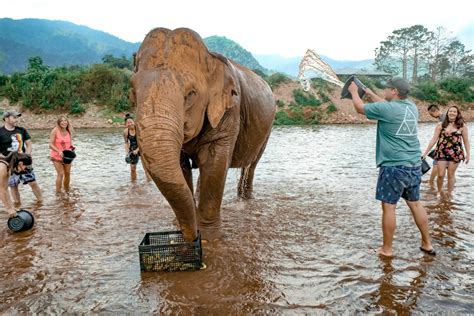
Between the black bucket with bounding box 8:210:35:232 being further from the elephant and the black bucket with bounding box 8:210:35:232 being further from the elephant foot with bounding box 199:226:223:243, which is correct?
the elephant foot with bounding box 199:226:223:243

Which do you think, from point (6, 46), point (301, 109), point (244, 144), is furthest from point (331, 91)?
point (6, 46)

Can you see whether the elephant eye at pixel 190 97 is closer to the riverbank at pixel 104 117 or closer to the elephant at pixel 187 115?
the elephant at pixel 187 115

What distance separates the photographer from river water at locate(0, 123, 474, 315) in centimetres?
348

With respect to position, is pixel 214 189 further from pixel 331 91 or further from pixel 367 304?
pixel 331 91

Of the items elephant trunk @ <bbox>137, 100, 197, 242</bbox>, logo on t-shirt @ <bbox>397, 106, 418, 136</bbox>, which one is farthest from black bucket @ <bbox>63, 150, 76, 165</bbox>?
logo on t-shirt @ <bbox>397, 106, 418, 136</bbox>

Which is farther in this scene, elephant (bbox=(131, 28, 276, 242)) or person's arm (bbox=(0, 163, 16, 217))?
person's arm (bbox=(0, 163, 16, 217))

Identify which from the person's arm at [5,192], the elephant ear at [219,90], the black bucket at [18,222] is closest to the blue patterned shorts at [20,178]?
the person's arm at [5,192]

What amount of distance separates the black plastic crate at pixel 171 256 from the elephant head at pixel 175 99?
165 millimetres

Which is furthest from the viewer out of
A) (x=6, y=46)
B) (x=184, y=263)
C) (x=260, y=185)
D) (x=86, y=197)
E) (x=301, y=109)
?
(x=6, y=46)

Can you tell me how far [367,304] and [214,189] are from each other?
209cm

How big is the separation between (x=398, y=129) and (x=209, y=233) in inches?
101

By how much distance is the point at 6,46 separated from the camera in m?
163

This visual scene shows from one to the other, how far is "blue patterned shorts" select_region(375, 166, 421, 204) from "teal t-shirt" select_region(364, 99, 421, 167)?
0.21ft

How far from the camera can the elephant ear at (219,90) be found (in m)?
4.05
